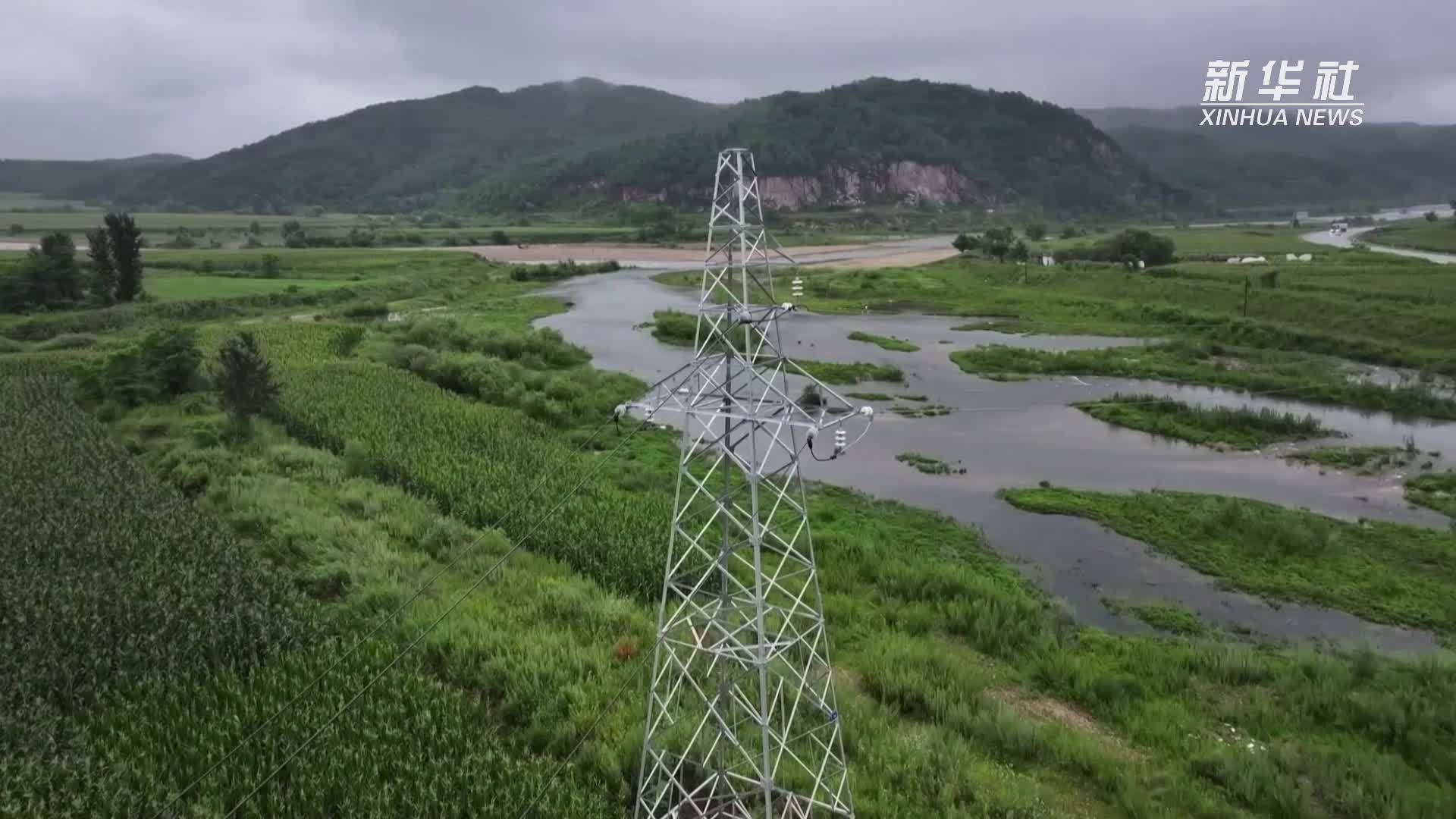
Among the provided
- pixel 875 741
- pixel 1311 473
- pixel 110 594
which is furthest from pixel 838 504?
pixel 110 594

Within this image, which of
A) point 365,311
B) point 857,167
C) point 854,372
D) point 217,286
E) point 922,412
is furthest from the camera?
point 857,167

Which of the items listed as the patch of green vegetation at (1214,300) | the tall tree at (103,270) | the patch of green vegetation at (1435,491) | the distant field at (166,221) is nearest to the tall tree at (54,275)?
the tall tree at (103,270)

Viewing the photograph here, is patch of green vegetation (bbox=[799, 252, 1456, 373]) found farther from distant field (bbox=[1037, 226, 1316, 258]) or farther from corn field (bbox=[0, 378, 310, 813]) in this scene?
corn field (bbox=[0, 378, 310, 813])

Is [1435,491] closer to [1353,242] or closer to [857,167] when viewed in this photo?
[1353,242]

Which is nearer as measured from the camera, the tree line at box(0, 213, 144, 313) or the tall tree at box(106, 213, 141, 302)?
the tree line at box(0, 213, 144, 313)

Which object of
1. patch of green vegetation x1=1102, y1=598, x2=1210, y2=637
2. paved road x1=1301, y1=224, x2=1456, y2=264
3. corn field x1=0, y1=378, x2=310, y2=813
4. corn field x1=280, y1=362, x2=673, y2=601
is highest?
paved road x1=1301, y1=224, x2=1456, y2=264

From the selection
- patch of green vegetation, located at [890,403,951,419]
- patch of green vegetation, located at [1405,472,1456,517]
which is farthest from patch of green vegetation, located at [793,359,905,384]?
patch of green vegetation, located at [1405,472,1456,517]

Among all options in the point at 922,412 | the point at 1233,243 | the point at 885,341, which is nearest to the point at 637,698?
the point at 922,412
